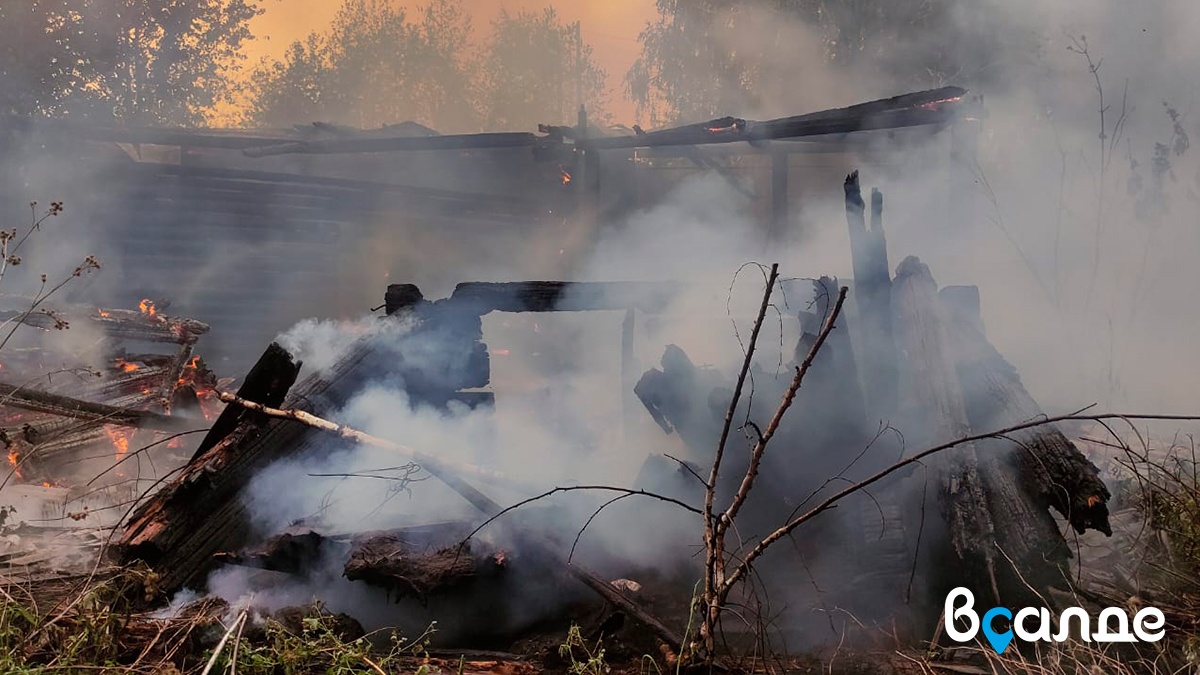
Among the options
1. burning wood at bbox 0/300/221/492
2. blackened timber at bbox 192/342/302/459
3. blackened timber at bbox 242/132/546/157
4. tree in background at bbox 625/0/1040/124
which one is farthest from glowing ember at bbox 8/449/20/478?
tree in background at bbox 625/0/1040/124

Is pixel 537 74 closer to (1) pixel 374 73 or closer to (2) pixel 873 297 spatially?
(1) pixel 374 73

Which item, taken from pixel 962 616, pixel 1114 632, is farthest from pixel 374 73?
pixel 1114 632

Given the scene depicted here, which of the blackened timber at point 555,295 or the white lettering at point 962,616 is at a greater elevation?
the blackened timber at point 555,295

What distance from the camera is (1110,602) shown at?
394cm

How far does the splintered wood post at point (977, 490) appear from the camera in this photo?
395cm

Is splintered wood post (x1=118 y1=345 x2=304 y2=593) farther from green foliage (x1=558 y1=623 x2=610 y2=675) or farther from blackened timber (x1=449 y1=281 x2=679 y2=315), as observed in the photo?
green foliage (x1=558 y1=623 x2=610 y2=675)

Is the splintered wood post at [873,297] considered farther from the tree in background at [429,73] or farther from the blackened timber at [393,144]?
the tree in background at [429,73]

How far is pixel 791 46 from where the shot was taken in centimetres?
2098

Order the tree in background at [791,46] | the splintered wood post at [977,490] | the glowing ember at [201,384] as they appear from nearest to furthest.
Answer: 1. the splintered wood post at [977,490]
2. the glowing ember at [201,384]
3. the tree in background at [791,46]

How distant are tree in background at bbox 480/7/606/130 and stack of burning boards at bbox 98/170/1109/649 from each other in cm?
3551

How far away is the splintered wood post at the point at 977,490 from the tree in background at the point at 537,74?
122 ft

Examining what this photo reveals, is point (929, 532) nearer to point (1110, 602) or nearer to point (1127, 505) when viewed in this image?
point (1110, 602)

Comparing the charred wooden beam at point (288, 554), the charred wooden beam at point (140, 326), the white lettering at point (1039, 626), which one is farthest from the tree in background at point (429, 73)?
the white lettering at point (1039, 626)

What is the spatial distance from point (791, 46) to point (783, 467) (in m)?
19.0
